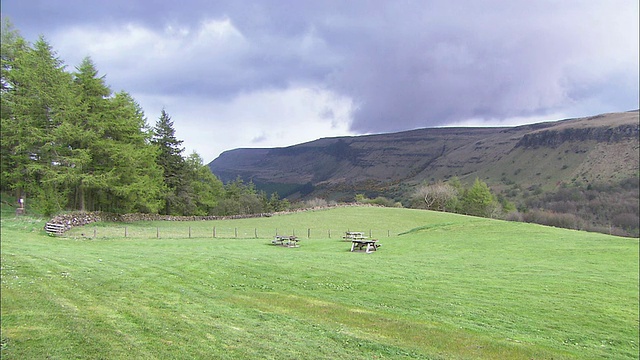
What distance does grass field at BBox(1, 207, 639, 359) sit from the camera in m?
8.20

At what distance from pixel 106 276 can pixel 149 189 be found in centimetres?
3503

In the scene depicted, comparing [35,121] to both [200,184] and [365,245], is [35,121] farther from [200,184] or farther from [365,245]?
[200,184]

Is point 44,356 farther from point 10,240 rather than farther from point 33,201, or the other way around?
point 33,201

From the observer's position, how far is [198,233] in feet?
118

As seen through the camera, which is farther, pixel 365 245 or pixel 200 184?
pixel 200 184

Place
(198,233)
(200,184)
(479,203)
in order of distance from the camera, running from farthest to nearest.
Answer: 1. (479,203)
2. (200,184)
3. (198,233)

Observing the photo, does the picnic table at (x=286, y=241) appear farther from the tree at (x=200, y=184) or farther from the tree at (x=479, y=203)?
the tree at (x=479, y=203)

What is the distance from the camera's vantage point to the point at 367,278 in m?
15.8

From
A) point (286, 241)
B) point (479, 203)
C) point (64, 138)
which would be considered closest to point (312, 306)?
point (286, 241)

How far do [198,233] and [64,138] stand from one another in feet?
55.1

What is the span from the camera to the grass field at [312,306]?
8195 mm


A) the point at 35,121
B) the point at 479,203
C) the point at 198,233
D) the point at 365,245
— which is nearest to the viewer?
the point at 365,245

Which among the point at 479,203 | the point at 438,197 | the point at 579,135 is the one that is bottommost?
the point at 479,203

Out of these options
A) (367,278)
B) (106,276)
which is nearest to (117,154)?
(106,276)
